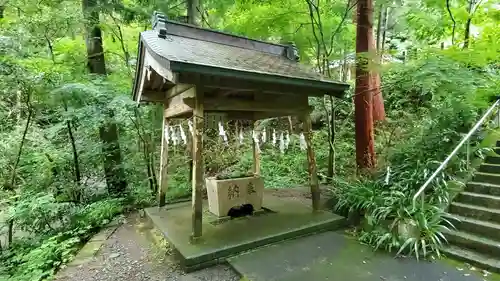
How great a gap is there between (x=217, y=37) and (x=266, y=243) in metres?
3.64

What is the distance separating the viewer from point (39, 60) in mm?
5641

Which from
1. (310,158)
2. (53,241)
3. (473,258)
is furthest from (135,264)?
(473,258)

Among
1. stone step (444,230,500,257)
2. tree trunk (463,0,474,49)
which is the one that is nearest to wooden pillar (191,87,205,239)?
stone step (444,230,500,257)

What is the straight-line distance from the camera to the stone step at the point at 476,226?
371cm

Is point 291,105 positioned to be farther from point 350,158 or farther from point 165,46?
point 350,158

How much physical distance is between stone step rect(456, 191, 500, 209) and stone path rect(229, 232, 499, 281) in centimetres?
124

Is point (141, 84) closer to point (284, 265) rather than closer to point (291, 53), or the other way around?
point (291, 53)

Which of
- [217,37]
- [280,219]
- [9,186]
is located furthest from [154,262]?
[9,186]

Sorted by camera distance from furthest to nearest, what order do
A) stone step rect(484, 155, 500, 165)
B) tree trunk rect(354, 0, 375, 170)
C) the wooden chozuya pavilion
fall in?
tree trunk rect(354, 0, 375, 170), stone step rect(484, 155, 500, 165), the wooden chozuya pavilion

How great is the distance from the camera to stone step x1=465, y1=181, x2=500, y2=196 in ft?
→ 14.1

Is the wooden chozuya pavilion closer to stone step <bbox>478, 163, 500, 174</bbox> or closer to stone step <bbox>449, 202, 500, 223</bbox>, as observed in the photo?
stone step <bbox>449, 202, 500, 223</bbox>

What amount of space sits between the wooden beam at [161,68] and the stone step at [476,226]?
165 inches

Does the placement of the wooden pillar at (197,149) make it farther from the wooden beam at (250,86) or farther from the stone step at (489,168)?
the stone step at (489,168)

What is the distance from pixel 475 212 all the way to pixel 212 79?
13.7 ft
